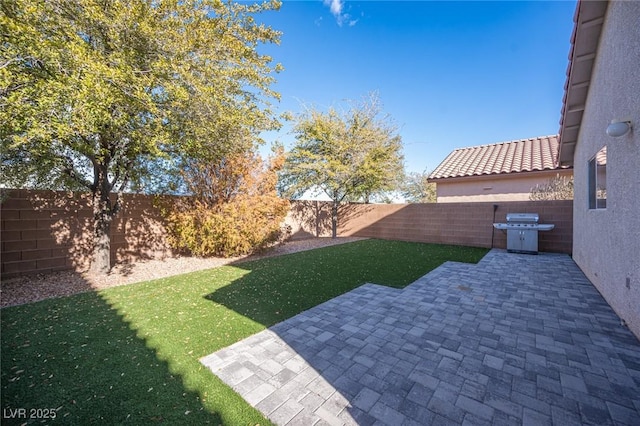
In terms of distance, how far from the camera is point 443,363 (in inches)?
102

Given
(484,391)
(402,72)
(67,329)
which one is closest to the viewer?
(484,391)

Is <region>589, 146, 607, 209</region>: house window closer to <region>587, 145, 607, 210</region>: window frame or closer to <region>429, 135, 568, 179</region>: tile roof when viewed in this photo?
<region>587, 145, 607, 210</region>: window frame

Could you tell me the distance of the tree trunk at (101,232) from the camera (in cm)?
584

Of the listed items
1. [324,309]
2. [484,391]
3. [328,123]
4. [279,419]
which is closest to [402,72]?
[328,123]

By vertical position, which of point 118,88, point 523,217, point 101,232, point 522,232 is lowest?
point 522,232

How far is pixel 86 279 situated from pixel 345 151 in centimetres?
956

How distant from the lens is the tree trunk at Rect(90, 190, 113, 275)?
5.84 m

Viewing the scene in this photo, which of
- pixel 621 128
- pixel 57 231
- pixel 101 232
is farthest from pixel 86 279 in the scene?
pixel 621 128

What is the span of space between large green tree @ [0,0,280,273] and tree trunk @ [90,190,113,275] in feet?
0.07

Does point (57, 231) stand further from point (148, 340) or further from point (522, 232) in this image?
point (522, 232)

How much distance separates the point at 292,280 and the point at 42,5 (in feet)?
18.4

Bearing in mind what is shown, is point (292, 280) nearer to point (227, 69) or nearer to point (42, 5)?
point (227, 69)

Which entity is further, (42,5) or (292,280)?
(292,280)

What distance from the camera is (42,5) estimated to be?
342 centimetres
